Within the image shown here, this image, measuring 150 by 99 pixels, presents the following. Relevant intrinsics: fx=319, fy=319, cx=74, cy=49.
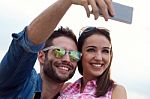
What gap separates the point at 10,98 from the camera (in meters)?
2.98

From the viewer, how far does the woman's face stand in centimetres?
486

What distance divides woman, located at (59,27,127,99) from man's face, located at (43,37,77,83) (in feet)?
0.71

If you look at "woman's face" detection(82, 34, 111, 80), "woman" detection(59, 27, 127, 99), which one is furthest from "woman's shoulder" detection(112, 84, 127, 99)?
"woman's face" detection(82, 34, 111, 80)

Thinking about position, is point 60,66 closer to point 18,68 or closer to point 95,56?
point 95,56

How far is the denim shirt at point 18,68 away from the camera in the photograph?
2.66 m

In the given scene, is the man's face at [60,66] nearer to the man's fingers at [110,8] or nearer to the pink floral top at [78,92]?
the pink floral top at [78,92]

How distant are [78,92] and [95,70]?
472 millimetres

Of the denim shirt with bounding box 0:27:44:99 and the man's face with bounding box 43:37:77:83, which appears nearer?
the denim shirt with bounding box 0:27:44:99

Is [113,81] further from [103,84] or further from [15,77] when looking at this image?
[15,77]

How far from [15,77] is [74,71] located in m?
2.17

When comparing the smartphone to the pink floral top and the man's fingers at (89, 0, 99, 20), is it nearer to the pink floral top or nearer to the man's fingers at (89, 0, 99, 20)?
the man's fingers at (89, 0, 99, 20)

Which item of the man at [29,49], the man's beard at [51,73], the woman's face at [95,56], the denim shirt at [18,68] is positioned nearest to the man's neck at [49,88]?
the man's beard at [51,73]

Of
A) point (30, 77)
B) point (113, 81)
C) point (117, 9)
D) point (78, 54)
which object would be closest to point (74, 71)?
point (78, 54)

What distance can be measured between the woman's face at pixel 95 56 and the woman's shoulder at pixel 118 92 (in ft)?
1.09
